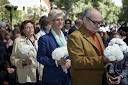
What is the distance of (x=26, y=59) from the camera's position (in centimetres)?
909

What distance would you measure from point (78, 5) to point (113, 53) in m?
55.9

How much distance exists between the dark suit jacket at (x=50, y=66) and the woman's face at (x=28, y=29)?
4.54 feet

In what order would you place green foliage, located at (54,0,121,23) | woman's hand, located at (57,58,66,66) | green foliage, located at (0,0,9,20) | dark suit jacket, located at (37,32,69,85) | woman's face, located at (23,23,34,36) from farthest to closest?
green foliage, located at (54,0,121,23), green foliage, located at (0,0,9,20), woman's face, located at (23,23,34,36), dark suit jacket, located at (37,32,69,85), woman's hand, located at (57,58,66,66)

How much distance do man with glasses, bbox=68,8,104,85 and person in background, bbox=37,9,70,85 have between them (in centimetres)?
65

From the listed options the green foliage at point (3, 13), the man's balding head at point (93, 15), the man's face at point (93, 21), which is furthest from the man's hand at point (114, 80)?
the green foliage at point (3, 13)

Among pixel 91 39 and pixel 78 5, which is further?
pixel 78 5

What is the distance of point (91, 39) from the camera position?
6949 millimetres

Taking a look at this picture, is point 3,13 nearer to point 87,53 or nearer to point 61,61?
point 61,61

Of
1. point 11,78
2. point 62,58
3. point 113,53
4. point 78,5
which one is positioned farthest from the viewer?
point 78,5

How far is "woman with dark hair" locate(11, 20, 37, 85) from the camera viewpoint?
9.09m

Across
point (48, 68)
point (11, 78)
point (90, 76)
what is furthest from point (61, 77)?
point (11, 78)

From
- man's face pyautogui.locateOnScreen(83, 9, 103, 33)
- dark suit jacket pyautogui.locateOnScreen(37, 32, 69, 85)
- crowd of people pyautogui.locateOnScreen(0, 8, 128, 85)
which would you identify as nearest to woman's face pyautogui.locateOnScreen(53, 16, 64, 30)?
crowd of people pyautogui.locateOnScreen(0, 8, 128, 85)

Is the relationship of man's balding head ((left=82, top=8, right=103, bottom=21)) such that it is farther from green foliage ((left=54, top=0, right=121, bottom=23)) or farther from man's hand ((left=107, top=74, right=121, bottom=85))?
green foliage ((left=54, top=0, right=121, bottom=23))

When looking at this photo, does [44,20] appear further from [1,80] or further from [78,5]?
[78,5]
